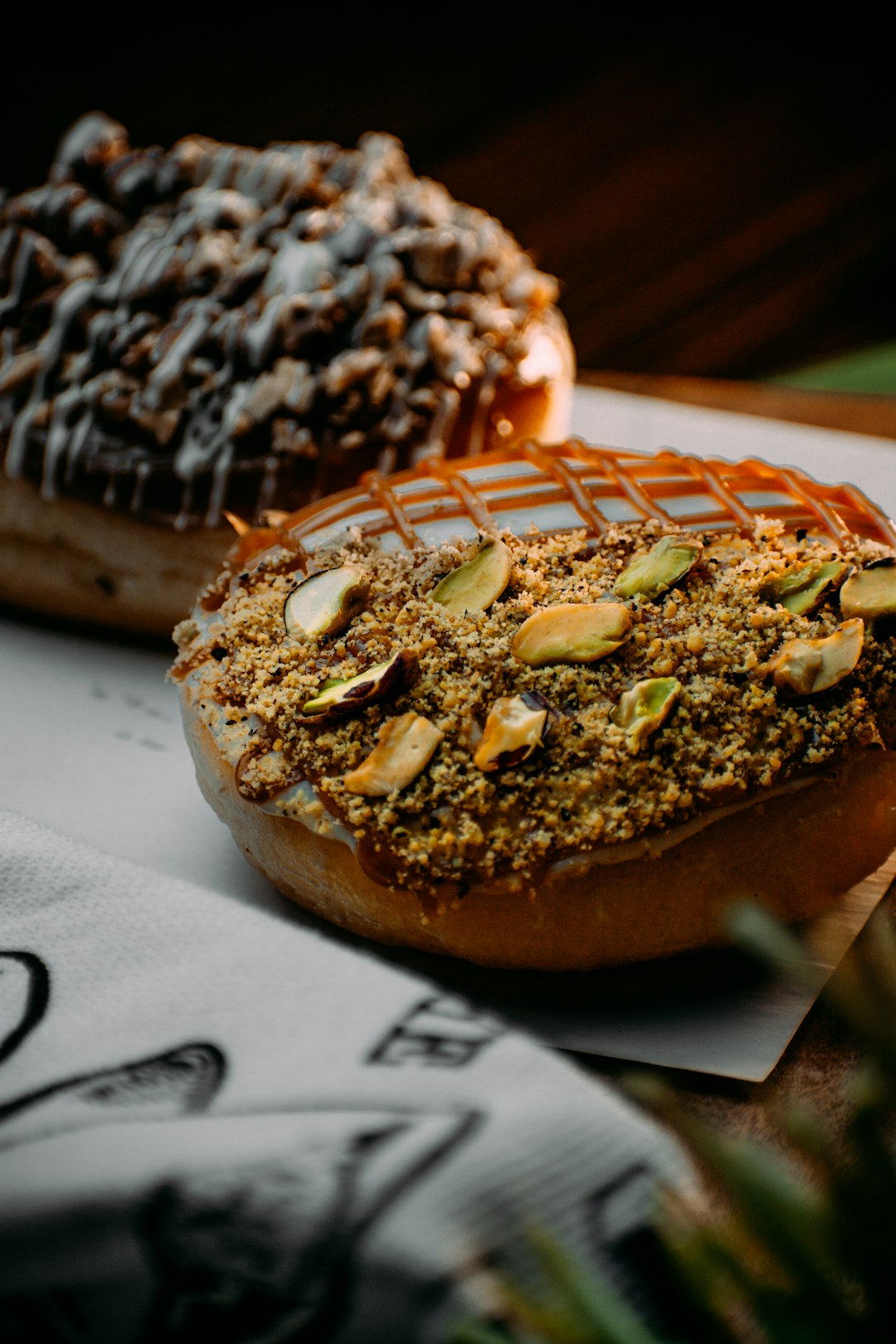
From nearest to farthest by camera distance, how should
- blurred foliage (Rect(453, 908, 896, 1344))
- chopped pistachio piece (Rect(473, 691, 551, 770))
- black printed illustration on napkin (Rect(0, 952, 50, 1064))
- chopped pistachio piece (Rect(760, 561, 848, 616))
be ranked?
blurred foliage (Rect(453, 908, 896, 1344)), black printed illustration on napkin (Rect(0, 952, 50, 1064)), chopped pistachio piece (Rect(473, 691, 551, 770)), chopped pistachio piece (Rect(760, 561, 848, 616))

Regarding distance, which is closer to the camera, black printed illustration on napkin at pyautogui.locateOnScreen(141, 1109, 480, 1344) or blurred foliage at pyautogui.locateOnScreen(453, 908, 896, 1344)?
blurred foliage at pyautogui.locateOnScreen(453, 908, 896, 1344)

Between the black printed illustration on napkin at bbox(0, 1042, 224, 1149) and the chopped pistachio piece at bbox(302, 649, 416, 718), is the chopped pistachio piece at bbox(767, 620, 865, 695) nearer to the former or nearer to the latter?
the chopped pistachio piece at bbox(302, 649, 416, 718)

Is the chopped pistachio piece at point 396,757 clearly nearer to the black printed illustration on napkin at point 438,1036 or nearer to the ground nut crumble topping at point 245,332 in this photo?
the black printed illustration on napkin at point 438,1036

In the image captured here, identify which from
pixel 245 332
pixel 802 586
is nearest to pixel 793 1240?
pixel 802 586

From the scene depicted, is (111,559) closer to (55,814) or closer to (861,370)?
(55,814)

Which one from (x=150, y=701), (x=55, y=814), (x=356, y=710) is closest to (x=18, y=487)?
(x=150, y=701)

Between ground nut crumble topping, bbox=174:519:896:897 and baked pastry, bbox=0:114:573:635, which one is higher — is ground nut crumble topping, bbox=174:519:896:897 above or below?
below

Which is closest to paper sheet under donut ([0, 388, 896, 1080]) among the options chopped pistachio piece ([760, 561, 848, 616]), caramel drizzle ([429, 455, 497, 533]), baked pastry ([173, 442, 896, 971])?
baked pastry ([173, 442, 896, 971])
